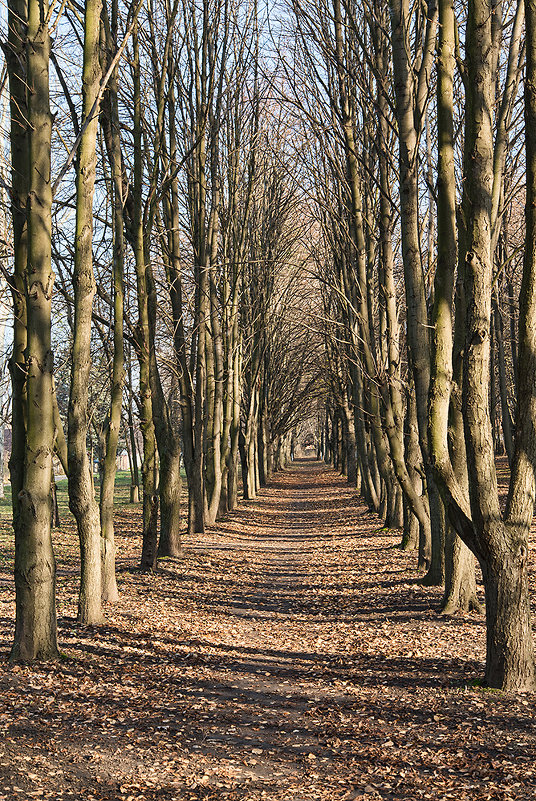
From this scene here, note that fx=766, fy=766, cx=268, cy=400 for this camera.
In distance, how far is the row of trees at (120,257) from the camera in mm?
6926

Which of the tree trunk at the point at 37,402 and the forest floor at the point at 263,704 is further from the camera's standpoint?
the tree trunk at the point at 37,402

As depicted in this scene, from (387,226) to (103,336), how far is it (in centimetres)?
508

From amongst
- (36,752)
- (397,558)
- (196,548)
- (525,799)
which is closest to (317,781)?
(525,799)

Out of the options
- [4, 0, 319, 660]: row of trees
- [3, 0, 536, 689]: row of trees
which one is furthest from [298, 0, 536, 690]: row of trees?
[4, 0, 319, 660]: row of trees

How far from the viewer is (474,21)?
238 inches

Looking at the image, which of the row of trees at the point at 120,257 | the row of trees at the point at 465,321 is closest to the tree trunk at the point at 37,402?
the row of trees at the point at 120,257

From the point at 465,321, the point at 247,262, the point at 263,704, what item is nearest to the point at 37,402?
the point at 263,704

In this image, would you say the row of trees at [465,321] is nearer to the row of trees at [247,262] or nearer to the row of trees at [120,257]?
the row of trees at [247,262]

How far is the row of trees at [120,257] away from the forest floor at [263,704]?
0.84m

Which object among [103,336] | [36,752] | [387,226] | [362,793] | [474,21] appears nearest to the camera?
[362,793]

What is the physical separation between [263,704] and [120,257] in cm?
627

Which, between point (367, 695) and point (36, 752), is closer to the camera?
point (36, 752)

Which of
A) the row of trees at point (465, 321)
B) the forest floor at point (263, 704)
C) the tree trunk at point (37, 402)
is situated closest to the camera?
the forest floor at point (263, 704)

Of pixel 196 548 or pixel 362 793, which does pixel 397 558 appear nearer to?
pixel 196 548
